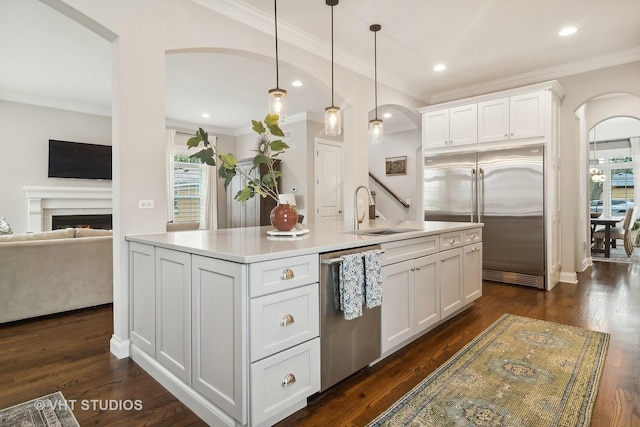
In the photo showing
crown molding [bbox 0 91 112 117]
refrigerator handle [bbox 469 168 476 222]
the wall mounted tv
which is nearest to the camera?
refrigerator handle [bbox 469 168 476 222]

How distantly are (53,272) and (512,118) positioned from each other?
17.8 feet

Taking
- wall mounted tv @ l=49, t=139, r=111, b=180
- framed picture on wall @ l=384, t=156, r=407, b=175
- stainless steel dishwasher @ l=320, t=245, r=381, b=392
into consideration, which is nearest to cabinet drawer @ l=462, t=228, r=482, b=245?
stainless steel dishwasher @ l=320, t=245, r=381, b=392

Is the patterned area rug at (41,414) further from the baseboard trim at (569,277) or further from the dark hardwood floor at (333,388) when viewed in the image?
the baseboard trim at (569,277)

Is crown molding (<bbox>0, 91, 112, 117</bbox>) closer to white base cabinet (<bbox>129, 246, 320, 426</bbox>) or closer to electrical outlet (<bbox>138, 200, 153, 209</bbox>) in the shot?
electrical outlet (<bbox>138, 200, 153, 209</bbox>)

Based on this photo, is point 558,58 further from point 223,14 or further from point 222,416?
point 222,416

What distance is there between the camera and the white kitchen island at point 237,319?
58.7 inches

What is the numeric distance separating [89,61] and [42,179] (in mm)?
2809

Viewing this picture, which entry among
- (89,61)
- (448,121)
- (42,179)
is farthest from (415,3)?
(42,179)

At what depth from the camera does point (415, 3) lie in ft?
9.87

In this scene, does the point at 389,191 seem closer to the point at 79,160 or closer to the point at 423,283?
the point at 423,283

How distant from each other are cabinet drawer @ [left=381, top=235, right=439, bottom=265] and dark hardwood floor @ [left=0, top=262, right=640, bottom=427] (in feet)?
2.29

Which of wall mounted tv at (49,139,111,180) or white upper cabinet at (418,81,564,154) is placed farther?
wall mounted tv at (49,139,111,180)

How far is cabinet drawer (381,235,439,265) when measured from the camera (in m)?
2.24

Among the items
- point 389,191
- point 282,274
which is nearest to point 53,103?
point 282,274
